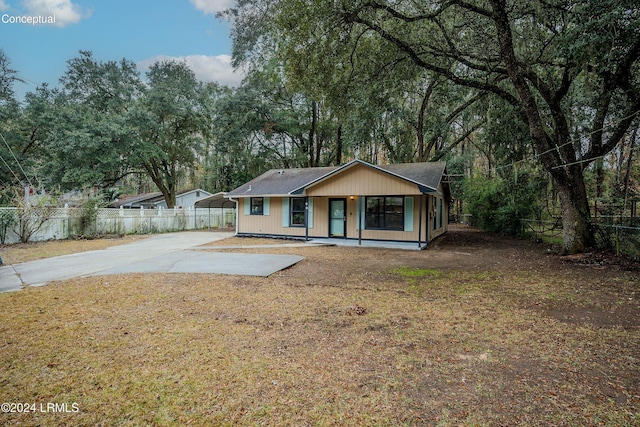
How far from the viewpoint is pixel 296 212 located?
1423 cm

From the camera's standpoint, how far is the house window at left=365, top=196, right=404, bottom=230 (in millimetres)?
12289

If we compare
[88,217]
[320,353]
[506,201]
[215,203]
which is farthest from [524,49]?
[88,217]

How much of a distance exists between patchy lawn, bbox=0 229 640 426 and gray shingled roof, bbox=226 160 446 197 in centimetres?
650

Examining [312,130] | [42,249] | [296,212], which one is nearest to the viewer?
[42,249]

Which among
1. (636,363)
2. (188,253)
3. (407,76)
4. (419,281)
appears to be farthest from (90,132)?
(636,363)

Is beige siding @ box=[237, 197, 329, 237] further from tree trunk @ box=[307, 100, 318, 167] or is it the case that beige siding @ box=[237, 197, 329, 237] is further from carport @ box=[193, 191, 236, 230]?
tree trunk @ box=[307, 100, 318, 167]

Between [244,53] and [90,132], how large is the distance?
10.5 m

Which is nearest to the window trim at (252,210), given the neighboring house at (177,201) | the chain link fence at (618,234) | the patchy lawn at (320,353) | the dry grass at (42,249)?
the dry grass at (42,249)

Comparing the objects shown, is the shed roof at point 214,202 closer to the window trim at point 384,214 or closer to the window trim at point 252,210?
the window trim at point 252,210

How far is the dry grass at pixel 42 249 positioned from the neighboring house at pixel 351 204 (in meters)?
6.01

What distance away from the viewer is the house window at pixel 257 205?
49.4ft

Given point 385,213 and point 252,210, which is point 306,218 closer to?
point 385,213

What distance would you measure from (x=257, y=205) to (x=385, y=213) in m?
6.24

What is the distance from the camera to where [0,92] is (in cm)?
1831
